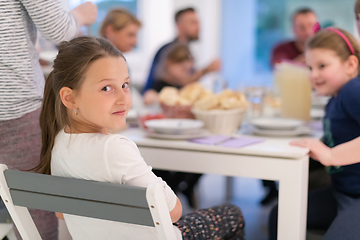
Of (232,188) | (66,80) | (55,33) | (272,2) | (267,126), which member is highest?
(272,2)

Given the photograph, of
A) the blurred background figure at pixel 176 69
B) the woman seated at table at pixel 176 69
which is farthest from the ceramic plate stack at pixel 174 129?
the blurred background figure at pixel 176 69

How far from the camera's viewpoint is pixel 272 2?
4699 mm

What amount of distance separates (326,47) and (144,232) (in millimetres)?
899

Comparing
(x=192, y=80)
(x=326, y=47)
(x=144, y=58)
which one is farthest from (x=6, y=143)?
(x=144, y=58)

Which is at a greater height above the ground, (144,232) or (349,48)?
(349,48)

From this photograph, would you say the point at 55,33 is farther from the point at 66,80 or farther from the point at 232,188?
the point at 232,188

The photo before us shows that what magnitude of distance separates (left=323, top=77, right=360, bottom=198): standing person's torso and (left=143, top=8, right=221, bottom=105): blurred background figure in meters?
1.23

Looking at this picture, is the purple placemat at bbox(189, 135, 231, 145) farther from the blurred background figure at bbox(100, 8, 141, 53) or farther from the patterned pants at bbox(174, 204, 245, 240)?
the blurred background figure at bbox(100, 8, 141, 53)

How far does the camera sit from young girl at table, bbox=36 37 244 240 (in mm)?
785

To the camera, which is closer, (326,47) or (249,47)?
(326,47)

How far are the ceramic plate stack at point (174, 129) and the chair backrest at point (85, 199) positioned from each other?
1.75 ft

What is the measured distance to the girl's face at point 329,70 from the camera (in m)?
1.30

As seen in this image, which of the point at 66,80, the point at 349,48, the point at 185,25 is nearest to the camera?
the point at 66,80

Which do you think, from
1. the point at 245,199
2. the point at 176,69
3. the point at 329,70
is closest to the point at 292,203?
the point at 329,70
